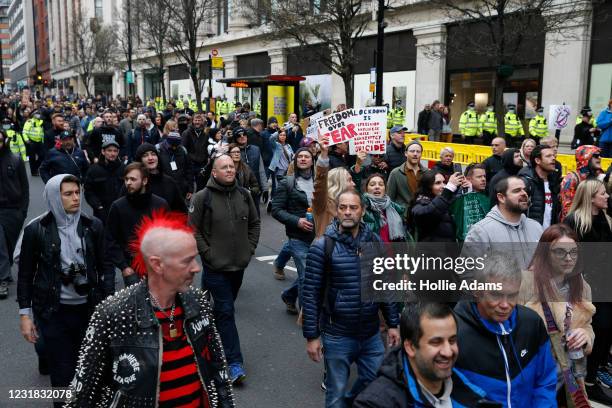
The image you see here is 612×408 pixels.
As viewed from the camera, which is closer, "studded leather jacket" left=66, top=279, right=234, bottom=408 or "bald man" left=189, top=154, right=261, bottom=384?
"studded leather jacket" left=66, top=279, right=234, bottom=408

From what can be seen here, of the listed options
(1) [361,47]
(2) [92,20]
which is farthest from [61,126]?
(2) [92,20]

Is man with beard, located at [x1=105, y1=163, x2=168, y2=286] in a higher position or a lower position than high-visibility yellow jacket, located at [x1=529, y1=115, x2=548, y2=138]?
lower

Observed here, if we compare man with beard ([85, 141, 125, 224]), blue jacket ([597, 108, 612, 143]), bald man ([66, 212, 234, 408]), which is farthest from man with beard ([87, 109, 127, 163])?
blue jacket ([597, 108, 612, 143])

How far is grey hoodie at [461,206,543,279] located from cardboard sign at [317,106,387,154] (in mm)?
4167

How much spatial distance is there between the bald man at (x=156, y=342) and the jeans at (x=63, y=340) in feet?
5.17

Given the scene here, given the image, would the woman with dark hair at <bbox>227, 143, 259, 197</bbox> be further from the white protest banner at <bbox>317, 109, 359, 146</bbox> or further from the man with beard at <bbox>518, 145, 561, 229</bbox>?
the man with beard at <bbox>518, 145, 561, 229</bbox>

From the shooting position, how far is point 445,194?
225 inches

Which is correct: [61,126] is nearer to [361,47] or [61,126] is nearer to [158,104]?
[361,47]

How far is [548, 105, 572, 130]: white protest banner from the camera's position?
61.9ft

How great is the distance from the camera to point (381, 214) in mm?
5621

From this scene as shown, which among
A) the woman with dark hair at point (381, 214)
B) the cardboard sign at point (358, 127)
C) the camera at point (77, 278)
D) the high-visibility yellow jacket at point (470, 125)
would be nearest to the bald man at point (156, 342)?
the camera at point (77, 278)

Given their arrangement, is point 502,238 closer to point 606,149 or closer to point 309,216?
point 309,216

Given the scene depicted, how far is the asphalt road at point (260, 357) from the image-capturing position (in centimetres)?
516

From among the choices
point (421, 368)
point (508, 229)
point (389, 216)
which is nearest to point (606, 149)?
point (389, 216)
